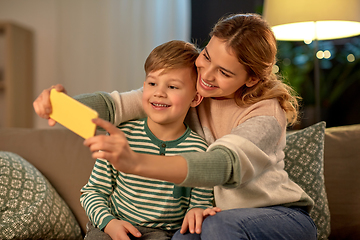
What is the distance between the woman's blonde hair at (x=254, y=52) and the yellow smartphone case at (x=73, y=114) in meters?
0.49

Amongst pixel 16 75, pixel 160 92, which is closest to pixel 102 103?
pixel 160 92

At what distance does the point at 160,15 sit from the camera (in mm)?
2930

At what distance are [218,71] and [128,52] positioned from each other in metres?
2.03

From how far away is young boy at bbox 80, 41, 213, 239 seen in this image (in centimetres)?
107

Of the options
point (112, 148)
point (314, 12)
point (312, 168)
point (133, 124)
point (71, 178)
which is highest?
point (314, 12)

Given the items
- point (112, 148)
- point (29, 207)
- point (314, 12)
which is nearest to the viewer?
point (112, 148)

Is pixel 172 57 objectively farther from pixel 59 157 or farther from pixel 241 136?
pixel 59 157

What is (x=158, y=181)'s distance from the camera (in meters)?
1.09

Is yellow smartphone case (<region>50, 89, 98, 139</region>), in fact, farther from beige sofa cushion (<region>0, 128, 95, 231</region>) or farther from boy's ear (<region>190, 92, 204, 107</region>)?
beige sofa cushion (<region>0, 128, 95, 231</region>)

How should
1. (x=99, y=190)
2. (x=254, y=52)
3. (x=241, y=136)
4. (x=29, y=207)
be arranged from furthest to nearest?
(x=29, y=207) < (x=99, y=190) < (x=254, y=52) < (x=241, y=136)

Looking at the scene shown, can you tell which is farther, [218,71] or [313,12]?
[313,12]

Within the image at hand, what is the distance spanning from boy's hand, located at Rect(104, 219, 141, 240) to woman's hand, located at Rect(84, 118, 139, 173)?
0.37 metres

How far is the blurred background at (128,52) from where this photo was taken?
2.94 metres

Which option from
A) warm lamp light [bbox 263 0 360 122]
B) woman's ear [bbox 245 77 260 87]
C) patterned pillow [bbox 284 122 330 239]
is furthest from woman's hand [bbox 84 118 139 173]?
warm lamp light [bbox 263 0 360 122]
